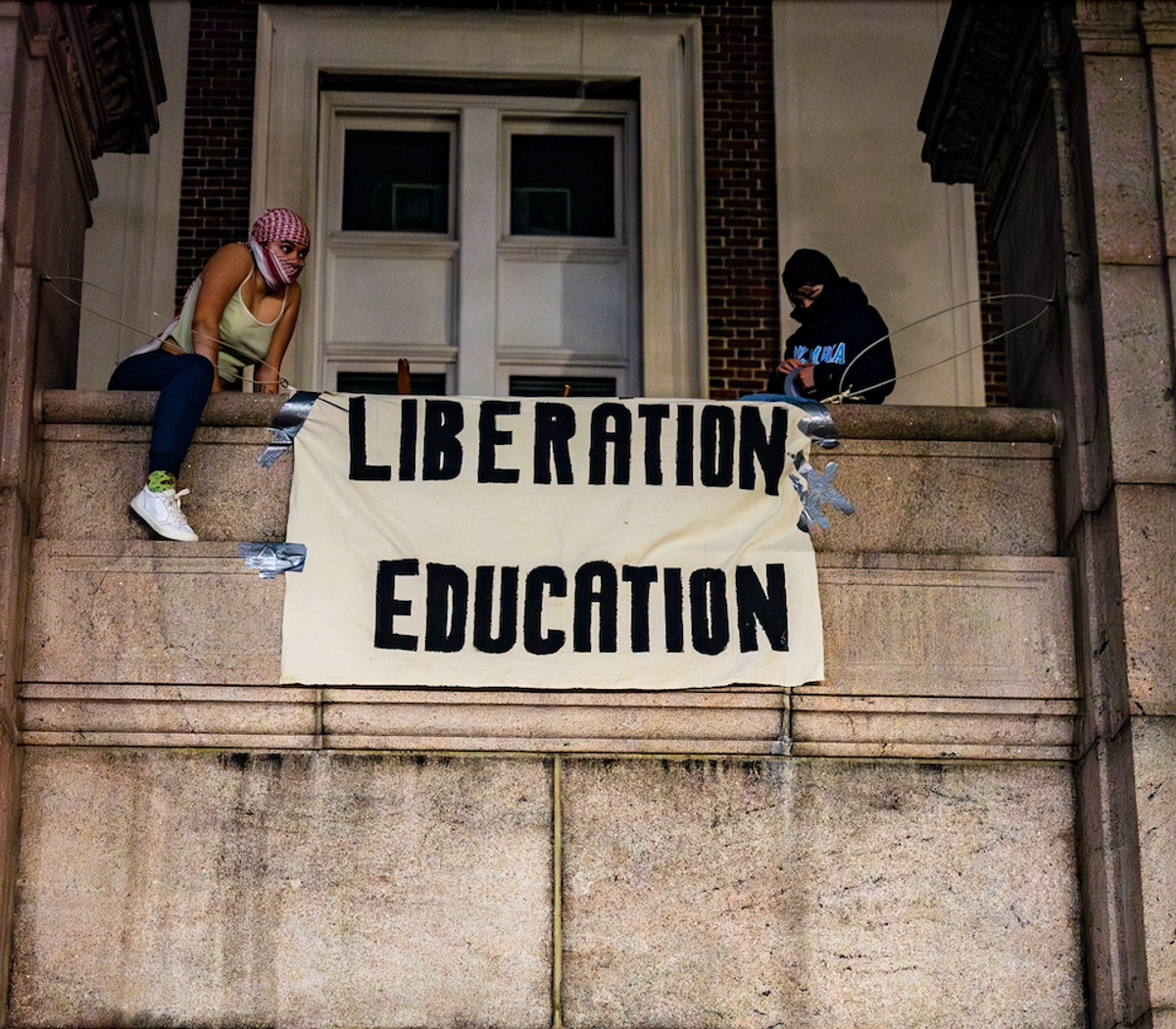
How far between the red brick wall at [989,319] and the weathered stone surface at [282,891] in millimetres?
7135

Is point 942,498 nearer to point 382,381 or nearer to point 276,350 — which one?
point 276,350

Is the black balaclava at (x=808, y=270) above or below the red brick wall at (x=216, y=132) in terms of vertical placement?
below

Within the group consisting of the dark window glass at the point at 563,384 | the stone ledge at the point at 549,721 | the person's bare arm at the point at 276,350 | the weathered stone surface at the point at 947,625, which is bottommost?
the stone ledge at the point at 549,721

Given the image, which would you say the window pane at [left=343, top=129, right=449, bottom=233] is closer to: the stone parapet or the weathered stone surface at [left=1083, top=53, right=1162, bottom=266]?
the stone parapet

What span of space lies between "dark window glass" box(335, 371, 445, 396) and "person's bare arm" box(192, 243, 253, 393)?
466cm

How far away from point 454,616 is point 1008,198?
401 cm

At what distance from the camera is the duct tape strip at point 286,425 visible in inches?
357

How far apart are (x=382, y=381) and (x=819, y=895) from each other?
7.07m

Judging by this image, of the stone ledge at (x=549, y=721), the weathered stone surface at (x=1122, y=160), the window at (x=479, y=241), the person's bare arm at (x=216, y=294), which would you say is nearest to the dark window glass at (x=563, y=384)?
the window at (x=479, y=241)

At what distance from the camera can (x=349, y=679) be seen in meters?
8.66

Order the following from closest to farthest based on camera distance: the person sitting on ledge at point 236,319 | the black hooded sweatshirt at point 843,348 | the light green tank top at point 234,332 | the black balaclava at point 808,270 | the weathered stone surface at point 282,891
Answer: the weathered stone surface at point 282,891 < the person sitting on ledge at point 236,319 < the light green tank top at point 234,332 < the black hooded sweatshirt at point 843,348 < the black balaclava at point 808,270

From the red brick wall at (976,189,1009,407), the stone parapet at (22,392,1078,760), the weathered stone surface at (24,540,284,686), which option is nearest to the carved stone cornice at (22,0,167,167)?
the stone parapet at (22,392,1078,760)

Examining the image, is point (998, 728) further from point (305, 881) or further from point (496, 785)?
point (305, 881)

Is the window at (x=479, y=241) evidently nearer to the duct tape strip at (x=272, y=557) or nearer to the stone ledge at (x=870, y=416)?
the stone ledge at (x=870, y=416)
